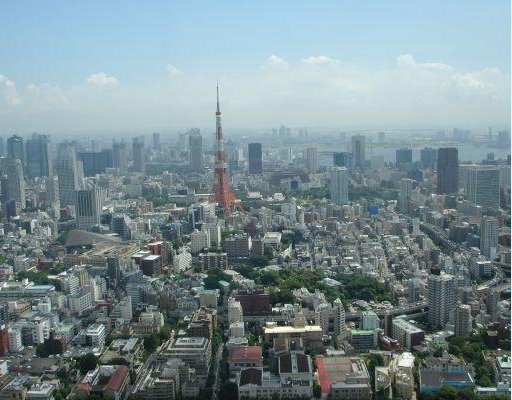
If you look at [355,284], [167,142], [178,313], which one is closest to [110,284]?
[178,313]

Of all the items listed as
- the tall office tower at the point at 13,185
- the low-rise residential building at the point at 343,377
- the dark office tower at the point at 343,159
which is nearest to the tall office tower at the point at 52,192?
the tall office tower at the point at 13,185

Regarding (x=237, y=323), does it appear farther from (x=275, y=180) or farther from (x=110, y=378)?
(x=275, y=180)

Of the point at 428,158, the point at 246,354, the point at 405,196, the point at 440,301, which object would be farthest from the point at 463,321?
the point at 428,158

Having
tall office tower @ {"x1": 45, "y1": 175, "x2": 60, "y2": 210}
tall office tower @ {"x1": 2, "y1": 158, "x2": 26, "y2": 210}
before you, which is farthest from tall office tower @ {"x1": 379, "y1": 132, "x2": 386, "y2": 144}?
tall office tower @ {"x1": 2, "y1": 158, "x2": 26, "y2": 210}

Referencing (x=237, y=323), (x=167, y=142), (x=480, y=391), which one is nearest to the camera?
(x=480, y=391)

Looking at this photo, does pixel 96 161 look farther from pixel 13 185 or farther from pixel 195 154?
pixel 13 185

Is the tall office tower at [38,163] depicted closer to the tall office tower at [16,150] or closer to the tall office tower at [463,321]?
the tall office tower at [16,150]
